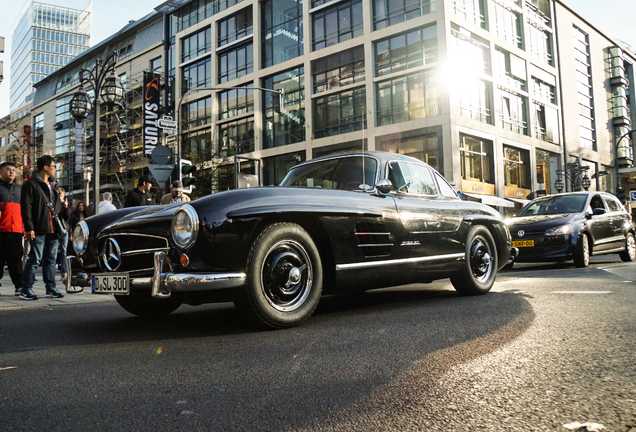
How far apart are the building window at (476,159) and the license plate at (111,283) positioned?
2509cm

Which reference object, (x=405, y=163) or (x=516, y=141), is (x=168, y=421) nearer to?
(x=405, y=163)

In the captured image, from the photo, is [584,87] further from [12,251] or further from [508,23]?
[12,251]

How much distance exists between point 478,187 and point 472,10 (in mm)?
9810

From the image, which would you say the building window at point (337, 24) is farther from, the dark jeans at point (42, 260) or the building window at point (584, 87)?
the dark jeans at point (42, 260)

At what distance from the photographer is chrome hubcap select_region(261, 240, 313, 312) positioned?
381 cm

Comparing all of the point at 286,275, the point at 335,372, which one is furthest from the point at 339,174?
the point at 335,372

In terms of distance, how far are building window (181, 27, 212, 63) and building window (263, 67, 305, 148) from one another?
26.0 feet

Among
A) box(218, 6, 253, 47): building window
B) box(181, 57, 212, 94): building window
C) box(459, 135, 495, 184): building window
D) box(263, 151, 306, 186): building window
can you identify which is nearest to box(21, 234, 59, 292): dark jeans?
box(459, 135, 495, 184): building window

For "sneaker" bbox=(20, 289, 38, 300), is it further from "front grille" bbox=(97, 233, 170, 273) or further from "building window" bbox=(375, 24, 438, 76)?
"building window" bbox=(375, 24, 438, 76)

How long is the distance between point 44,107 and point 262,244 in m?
66.3

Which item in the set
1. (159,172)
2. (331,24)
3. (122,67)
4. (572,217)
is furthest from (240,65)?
(572,217)

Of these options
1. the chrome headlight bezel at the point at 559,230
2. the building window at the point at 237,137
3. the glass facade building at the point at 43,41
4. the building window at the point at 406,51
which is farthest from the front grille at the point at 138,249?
the glass facade building at the point at 43,41

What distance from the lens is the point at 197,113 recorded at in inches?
1564

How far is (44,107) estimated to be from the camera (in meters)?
60.9
